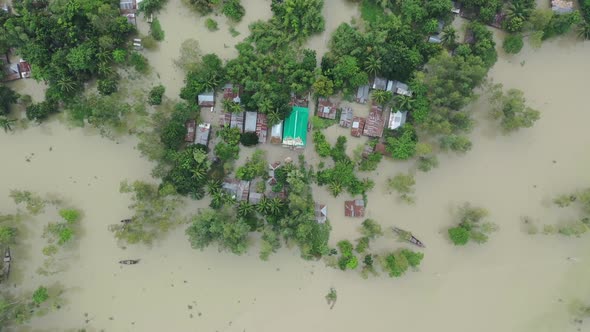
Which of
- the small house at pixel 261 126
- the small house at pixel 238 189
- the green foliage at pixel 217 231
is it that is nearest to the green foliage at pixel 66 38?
the small house at pixel 261 126

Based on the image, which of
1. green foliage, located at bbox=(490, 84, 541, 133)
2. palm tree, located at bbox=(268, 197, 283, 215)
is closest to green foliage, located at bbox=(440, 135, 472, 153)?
green foliage, located at bbox=(490, 84, 541, 133)

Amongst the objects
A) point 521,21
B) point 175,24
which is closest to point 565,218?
point 521,21

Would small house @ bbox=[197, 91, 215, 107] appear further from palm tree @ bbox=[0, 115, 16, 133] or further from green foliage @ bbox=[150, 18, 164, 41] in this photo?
palm tree @ bbox=[0, 115, 16, 133]

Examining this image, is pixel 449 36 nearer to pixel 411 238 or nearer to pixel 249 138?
pixel 411 238

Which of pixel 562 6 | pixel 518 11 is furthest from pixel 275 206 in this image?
pixel 562 6

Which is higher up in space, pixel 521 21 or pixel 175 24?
pixel 521 21

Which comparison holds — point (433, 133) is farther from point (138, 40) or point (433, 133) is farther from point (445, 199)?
point (138, 40)
